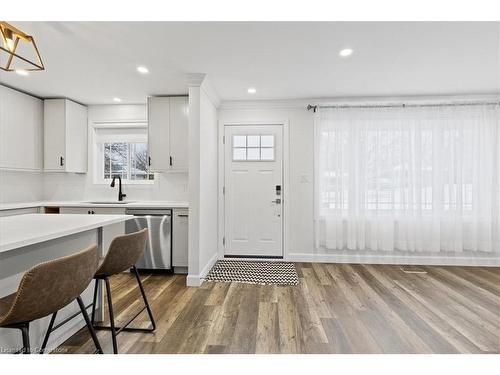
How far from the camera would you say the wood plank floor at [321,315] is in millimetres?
1936

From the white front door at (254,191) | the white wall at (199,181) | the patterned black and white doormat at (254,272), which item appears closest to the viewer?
the white wall at (199,181)

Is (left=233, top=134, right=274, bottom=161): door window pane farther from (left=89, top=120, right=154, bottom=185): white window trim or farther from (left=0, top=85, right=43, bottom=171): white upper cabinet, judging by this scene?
(left=0, top=85, right=43, bottom=171): white upper cabinet

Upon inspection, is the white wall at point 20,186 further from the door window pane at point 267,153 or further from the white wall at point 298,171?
the door window pane at point 267,153

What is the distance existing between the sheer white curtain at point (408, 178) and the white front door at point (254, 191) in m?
0.64

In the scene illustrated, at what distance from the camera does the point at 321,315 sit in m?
2.39

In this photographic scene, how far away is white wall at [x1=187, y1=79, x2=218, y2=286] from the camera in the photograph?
310cm

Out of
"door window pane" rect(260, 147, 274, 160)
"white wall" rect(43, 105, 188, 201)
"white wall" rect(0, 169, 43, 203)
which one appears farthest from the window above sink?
"door window pane" rect(260, 147, 274, 160)

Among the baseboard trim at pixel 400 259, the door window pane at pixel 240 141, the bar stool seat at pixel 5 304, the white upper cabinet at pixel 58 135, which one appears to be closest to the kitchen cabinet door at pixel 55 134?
the white upper cabinet at pixel 58 135

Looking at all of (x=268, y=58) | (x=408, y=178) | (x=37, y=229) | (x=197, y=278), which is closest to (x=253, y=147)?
(x=268, y=58)

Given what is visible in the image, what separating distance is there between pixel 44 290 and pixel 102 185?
357 centimetres

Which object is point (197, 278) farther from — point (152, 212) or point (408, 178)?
point (408, 178)

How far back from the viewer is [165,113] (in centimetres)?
385
